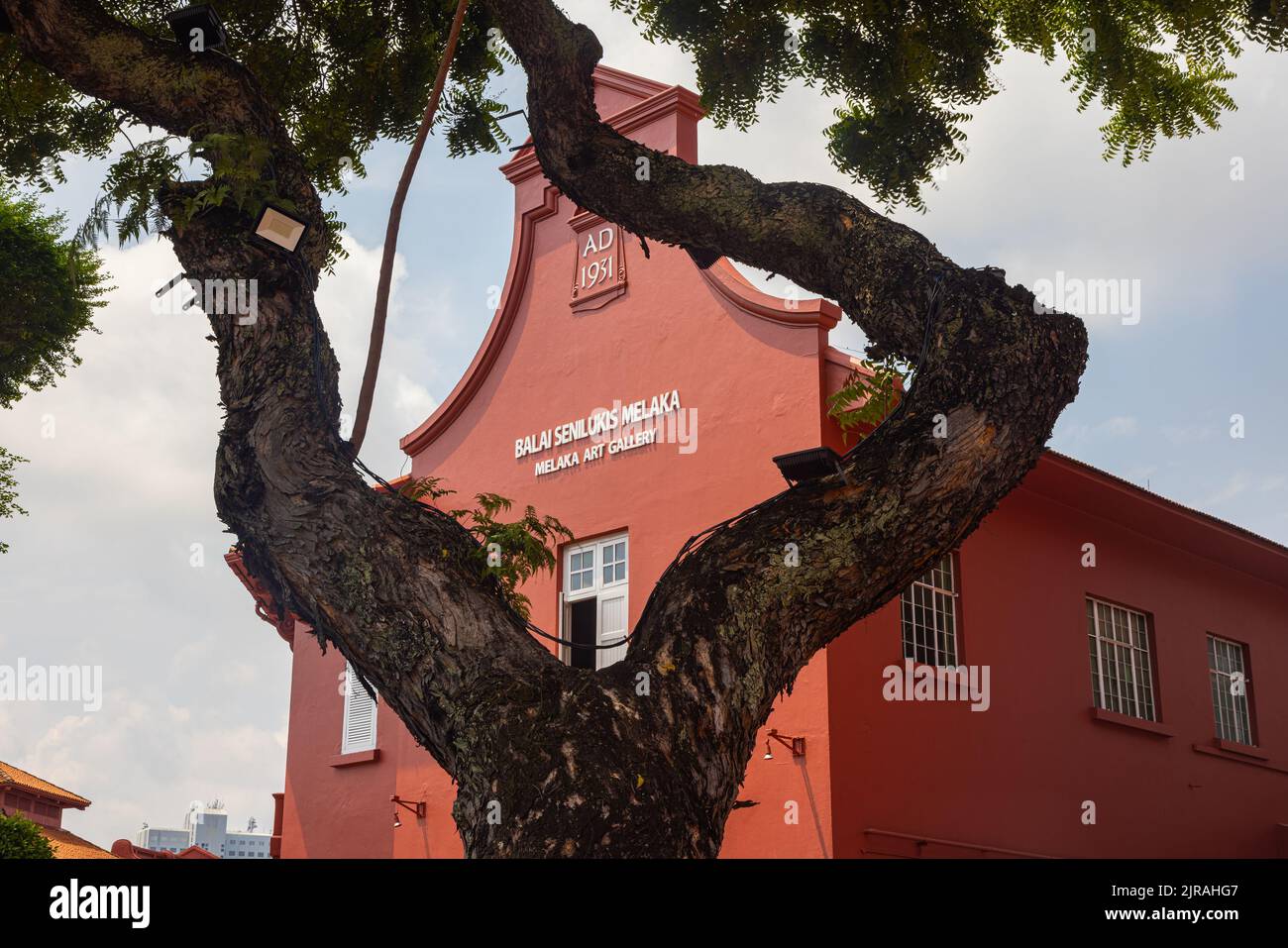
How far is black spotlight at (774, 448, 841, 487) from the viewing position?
445cm

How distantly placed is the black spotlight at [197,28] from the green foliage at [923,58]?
9.41 ft

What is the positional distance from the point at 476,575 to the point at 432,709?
1.62 feet

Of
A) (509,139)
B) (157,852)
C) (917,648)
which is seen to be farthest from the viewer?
(157,852)

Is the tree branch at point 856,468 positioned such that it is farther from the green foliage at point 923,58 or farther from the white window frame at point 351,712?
the white window frame at point 351,712

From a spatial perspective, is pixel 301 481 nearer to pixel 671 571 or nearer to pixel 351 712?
pixel 671 571

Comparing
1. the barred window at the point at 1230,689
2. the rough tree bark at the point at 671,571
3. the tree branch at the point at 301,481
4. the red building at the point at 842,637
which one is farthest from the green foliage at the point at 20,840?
the barred window at the point at 1230,689

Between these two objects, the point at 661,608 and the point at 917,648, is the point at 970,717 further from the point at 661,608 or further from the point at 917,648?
the point at 661,608

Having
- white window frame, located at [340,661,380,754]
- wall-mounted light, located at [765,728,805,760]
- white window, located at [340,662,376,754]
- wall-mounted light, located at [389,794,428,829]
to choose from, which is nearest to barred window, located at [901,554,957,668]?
wall-mounted light, located at [765,728,805,760]

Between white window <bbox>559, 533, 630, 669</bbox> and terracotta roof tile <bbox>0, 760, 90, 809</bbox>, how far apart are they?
2063cm

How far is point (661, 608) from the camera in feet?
14.4

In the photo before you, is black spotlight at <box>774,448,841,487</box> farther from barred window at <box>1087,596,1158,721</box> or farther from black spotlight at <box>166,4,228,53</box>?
barred window at <box>1087,596,1158,721</box>

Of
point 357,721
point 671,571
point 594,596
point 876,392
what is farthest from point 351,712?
point 671,571

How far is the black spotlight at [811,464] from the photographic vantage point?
4.45 metres
